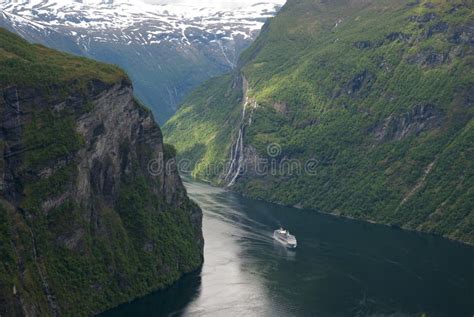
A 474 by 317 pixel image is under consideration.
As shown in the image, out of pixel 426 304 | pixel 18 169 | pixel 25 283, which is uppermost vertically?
pixel 18 169

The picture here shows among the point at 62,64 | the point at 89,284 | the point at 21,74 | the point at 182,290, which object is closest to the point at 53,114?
the point at 21,74

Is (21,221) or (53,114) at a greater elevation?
(53,114)

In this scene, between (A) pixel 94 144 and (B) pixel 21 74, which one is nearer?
(B) pixel 21 74

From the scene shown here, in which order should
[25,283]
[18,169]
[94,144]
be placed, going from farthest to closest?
[94,144] → [18,169] → [25,283]

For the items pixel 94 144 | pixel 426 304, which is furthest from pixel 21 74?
pixel 426 304

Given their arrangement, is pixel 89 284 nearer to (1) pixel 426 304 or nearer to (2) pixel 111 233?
(2) pixel 111 233

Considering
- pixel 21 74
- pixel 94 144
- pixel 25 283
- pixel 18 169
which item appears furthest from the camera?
pixel 94 144
